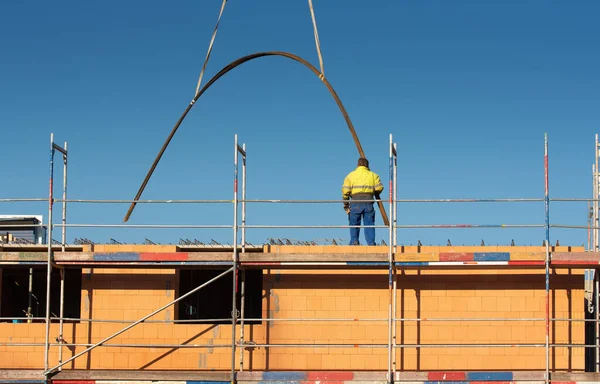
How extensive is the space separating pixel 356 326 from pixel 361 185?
7.92 ft

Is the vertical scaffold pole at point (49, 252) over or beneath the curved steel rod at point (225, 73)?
beneath

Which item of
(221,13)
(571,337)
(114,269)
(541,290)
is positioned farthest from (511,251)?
(221,13)

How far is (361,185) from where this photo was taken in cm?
1564

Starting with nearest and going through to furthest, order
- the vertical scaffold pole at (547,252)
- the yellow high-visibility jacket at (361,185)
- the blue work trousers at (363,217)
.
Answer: the vertical scaffold pole at (547,252) → the blue work trousers at (363,217) → the yellow high-visibility jacket at (361,185)

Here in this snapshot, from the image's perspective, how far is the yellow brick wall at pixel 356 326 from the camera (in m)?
14.9

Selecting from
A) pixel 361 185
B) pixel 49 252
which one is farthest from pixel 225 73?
pixel 49 252

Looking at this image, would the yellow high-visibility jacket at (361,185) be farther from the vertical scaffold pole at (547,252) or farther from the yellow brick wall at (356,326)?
the vertical scaffold pole at (547,252)

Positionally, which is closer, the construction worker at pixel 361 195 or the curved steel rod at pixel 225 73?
the construction worker at pixel 361 195

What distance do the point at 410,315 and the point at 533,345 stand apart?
6.63 feet

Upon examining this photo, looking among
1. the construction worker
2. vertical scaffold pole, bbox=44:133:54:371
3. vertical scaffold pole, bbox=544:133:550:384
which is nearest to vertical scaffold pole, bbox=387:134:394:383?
the construction worker

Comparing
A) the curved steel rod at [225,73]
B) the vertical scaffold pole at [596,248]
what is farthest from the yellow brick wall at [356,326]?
the curved steel rod at [225,73]

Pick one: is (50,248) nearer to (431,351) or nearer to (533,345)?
(431,351)

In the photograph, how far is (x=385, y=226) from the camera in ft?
48.5

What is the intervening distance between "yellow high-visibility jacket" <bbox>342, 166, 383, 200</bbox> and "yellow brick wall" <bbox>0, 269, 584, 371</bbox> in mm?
1425
